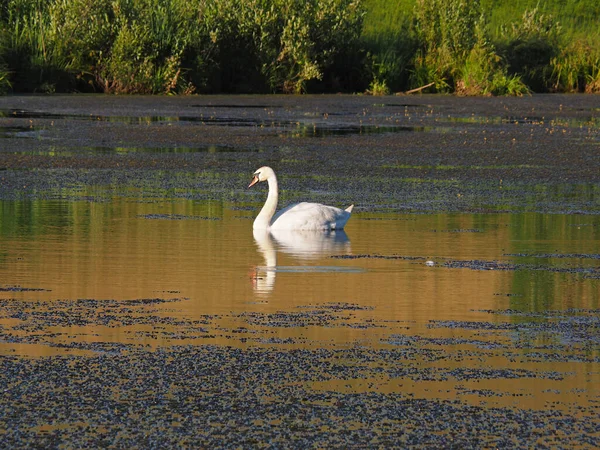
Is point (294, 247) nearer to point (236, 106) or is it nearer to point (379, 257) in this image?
point (379, 257)

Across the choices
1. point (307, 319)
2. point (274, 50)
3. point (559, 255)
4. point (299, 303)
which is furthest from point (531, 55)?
point (307, 319)

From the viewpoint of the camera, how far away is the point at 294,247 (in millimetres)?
11391

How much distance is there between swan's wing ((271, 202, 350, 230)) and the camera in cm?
1204

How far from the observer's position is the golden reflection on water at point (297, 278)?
7.34 metres

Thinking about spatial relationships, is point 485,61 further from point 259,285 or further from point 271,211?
point 259,285

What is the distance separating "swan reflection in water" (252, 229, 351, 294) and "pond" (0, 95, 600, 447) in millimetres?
38

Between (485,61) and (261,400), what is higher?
(485,61)

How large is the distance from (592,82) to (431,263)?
30.4 metres

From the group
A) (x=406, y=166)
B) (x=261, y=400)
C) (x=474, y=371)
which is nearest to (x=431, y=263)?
(x=474, y=371)

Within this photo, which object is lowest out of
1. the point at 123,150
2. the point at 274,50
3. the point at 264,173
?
the point at 264,173

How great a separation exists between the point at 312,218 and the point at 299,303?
11.9ft

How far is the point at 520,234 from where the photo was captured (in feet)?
39.0

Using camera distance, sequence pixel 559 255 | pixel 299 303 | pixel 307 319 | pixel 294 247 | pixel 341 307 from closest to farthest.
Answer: pixel 307 319
pixel 341 307
pixel 299 303
pixel 559 255
pixel 294 247

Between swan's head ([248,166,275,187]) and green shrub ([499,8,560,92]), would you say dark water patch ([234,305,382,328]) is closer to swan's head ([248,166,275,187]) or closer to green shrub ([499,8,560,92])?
swan's head ([248,166,275,187])
